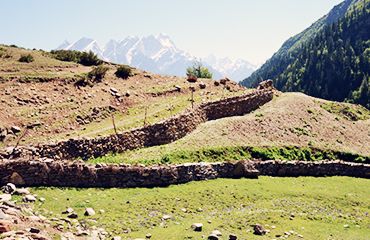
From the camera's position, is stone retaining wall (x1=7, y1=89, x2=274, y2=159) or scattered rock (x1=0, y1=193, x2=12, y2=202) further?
stone retaining wall (x1=7, y1=89, x2=274, y2=159)

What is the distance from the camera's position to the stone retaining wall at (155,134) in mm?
34750

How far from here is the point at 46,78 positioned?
155ft

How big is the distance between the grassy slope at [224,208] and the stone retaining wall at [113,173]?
36.8 inches

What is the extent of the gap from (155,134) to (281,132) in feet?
46.4

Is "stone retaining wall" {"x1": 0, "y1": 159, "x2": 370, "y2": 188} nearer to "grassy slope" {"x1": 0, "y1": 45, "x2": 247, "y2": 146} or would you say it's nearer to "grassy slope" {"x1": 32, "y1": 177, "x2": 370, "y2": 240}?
"grassy slope" {"x1": 32, "y1": 177, "x2": 370, "y2": 240}

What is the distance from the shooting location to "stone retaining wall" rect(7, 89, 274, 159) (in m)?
34.8

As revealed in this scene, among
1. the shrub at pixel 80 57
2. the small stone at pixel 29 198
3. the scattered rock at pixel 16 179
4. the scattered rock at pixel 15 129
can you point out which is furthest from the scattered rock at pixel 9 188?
the shrub at pixel 80 57

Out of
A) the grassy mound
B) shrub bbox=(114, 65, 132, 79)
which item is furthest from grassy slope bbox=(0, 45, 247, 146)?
the grassy mound

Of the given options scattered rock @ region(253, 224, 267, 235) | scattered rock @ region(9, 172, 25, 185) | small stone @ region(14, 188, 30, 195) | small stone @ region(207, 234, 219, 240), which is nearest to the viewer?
small stone @ region(207, 234, 219, 240)

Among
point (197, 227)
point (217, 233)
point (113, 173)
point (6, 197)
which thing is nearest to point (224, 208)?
point (197, 227)

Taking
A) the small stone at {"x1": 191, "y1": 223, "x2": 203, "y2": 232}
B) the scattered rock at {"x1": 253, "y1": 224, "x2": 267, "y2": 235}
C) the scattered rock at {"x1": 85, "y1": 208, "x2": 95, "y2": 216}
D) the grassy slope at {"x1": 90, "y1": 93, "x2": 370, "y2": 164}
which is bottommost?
the scattered rock at {"x1": 253, "y1": 224, "x2": 267, "y2": 235}

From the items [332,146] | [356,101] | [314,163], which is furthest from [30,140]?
[356,101]

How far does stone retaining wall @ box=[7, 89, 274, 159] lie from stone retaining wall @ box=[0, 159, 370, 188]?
2.65 m

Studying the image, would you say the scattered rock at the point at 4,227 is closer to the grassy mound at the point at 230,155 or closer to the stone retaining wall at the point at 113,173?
the stone retaining wall at the point at 113,173
